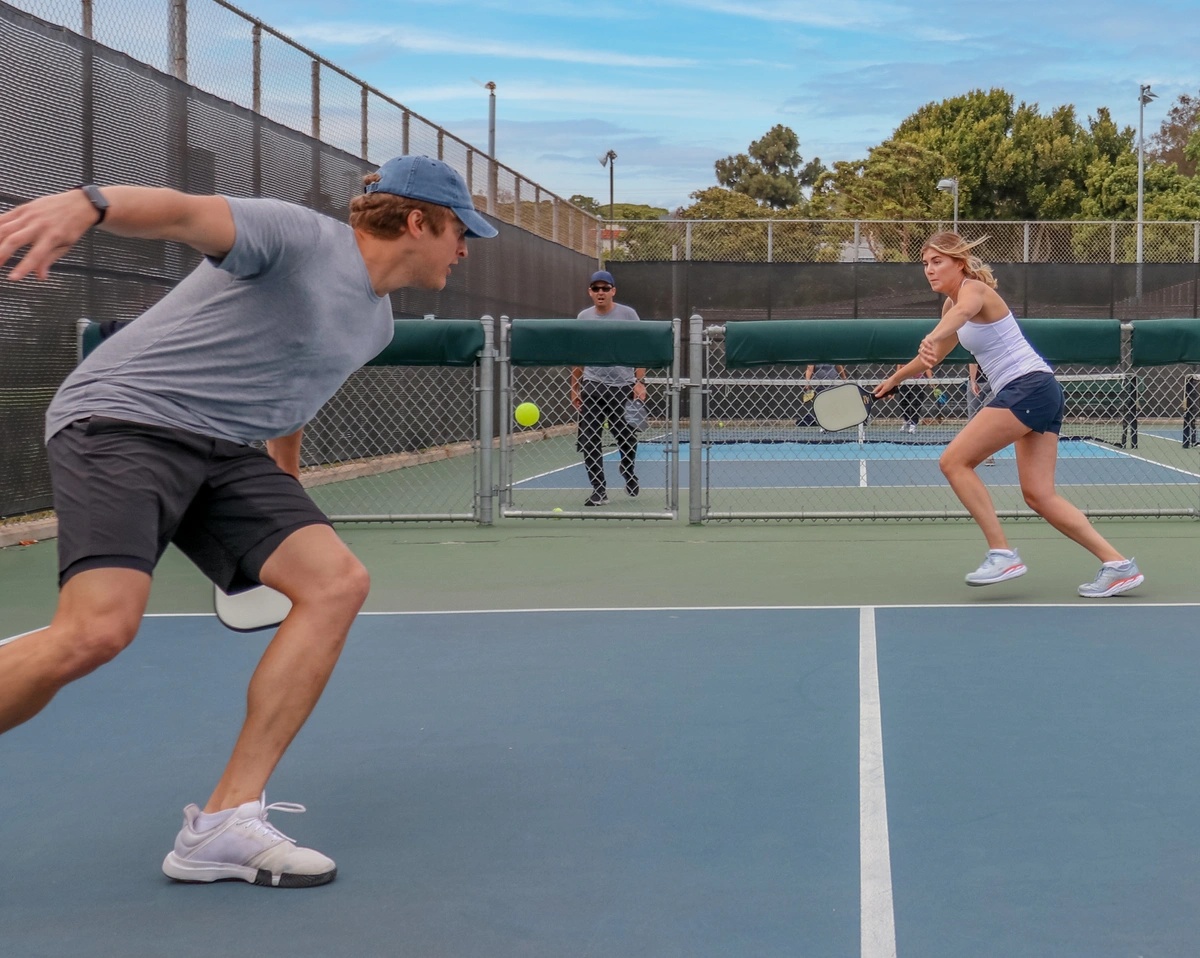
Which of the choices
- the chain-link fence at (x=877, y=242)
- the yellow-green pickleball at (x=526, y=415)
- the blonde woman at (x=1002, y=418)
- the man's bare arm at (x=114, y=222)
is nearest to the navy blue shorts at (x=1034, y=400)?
the blonde woman at (x=1002, y=418)

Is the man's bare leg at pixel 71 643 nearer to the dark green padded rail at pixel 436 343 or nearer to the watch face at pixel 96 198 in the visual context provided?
the watch face at pixel 96 198

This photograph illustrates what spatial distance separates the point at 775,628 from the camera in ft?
21.2

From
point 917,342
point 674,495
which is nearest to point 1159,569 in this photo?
point 917,342

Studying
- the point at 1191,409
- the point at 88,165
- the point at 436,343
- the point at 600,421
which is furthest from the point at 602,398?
the point at 1191,409

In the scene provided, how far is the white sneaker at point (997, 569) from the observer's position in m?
7.31

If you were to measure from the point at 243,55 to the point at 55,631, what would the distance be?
11158 mm

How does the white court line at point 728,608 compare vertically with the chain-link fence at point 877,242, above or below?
below

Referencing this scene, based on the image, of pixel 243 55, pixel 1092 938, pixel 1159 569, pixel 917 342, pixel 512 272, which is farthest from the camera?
pixel 512 272

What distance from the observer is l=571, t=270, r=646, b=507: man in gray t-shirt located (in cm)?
→ 1184

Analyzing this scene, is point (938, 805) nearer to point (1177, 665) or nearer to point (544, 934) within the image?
point (544, 934)

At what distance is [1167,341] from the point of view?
427 inches

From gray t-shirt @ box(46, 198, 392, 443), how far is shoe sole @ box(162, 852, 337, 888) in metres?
0.98

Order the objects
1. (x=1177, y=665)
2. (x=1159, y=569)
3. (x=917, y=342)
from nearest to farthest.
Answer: (x=1177, y=665), (x=1159, y=569), (x=917, y=342)

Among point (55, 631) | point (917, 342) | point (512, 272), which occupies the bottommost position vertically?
point (55, 631)
